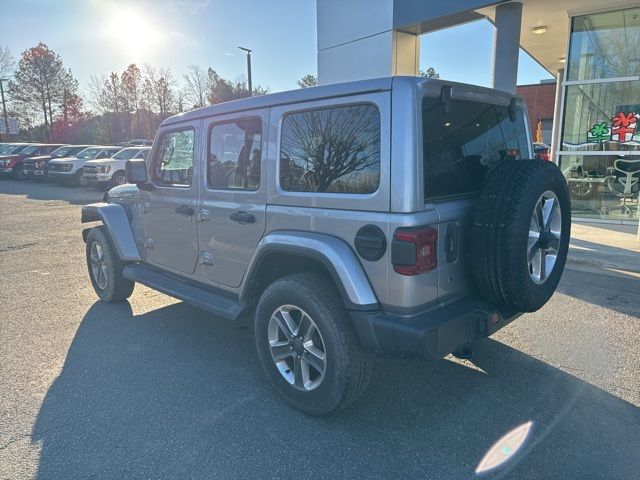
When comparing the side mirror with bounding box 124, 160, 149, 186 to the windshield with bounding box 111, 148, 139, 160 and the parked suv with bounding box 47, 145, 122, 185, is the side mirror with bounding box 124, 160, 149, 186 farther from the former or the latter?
the parked suv with bounding box 47, 145, 122, 185

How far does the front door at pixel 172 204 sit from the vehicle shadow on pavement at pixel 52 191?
1139 cm

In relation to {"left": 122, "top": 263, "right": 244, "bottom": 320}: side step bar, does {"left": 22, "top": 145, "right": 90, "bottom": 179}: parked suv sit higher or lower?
higher

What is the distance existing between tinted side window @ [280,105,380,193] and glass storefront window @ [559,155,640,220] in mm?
8969

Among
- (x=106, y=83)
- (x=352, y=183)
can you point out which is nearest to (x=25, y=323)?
(x=352, y=183)

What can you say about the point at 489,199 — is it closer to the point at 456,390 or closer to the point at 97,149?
the point at 456,390

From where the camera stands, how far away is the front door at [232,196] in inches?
128

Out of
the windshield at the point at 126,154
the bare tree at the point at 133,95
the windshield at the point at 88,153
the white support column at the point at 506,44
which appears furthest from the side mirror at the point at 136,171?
the bare tree at the point at 133,95

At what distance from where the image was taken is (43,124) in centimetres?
4512

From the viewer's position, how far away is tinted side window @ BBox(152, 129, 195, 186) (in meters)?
3.94

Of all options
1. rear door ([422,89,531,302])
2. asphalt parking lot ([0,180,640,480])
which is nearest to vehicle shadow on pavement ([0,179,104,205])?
asphalt parking lot ([0,180,640,480])

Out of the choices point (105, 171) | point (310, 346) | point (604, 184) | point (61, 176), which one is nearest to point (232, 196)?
point (310, 346)

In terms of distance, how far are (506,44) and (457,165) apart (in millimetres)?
6773

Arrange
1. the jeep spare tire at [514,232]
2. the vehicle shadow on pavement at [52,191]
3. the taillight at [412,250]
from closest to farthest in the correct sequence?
the taillight at [412,250], the jeep spare tire at [514,232], the vehicle shadow on pavement at [52,191]

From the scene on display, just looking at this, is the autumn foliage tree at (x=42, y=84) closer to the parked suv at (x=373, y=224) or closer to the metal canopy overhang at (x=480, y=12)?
the metal canopy overhang at (x=480, y=12)
